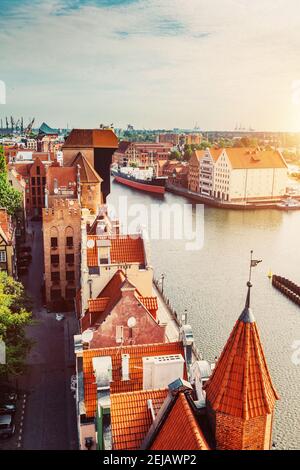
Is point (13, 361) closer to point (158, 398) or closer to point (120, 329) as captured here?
point (120, 329)

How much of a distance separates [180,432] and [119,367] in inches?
187

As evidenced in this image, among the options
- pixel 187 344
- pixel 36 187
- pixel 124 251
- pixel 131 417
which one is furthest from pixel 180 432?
pixel 36 187

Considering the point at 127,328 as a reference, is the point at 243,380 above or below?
above

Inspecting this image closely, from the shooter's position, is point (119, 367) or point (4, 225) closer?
point (119, 367)

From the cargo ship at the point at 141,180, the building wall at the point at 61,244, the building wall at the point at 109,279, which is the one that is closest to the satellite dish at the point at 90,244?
the building wall at the point at 109,279

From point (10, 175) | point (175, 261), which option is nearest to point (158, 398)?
point (175, 261)

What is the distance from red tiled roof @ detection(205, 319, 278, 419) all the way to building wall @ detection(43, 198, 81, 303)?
1851cm

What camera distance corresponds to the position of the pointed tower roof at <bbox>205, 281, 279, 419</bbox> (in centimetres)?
729

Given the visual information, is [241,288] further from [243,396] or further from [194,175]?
[194,175]

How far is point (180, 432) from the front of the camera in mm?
7207

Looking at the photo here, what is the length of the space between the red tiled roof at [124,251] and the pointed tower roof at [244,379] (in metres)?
11.1

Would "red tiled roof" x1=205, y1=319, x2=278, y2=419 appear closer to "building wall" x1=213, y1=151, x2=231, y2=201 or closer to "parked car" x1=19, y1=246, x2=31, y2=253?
"parked car" x1=19, y1=246, x2=31, y2=253

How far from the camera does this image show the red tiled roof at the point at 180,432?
6.76m

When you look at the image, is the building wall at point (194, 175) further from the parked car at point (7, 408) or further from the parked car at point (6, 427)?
the parked car at point (6, 427)
